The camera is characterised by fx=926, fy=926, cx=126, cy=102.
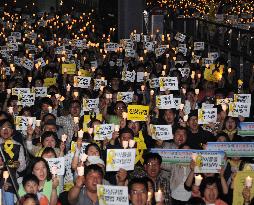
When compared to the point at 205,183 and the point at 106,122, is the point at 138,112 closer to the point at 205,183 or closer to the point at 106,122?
the point at 106,122

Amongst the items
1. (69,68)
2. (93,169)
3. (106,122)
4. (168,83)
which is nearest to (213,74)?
(168,83)

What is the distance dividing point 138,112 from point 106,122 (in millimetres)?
687

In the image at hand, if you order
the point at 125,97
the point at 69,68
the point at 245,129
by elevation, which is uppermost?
the point at 69,68

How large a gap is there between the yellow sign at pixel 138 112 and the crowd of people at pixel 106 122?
0.07 m

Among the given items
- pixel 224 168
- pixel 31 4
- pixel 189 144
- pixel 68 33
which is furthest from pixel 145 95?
pixel 31 4

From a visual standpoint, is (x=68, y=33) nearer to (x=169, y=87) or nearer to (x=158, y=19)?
(x=158, y=19)

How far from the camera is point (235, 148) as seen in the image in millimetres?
11672

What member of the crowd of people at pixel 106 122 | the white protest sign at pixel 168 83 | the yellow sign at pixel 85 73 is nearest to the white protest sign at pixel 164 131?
the crowd of people at pixel 106 122

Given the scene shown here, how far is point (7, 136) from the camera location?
12.1 metres

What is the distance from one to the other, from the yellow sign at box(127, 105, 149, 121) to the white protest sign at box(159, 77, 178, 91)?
89.2 inches

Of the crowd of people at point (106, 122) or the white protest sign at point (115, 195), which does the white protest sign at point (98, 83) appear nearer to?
the crowd of people at point (106, 122)

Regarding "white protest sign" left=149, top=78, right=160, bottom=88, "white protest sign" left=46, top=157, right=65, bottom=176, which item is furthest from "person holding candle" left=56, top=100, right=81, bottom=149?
"white protest sign" left=149, top=78, right=160, bottom=88

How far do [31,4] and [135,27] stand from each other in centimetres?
2278

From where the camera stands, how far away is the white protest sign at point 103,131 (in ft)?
40.7
